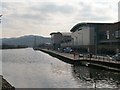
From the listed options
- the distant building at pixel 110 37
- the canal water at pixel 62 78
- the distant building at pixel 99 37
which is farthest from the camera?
the distant building at pixel 99 37

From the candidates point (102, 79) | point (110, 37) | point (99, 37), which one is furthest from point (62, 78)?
point (99, 37)

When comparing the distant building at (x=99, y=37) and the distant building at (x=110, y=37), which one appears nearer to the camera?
the distant building at (x=110, y=37)

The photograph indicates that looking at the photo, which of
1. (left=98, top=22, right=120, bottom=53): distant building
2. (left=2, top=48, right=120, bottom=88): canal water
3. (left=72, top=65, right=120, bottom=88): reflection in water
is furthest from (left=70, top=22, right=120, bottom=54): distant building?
(left=72, top=65, right=120, bottom=88): reflection in water

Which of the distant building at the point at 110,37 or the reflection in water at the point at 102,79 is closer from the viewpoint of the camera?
the reflection in water at the point at 102,79

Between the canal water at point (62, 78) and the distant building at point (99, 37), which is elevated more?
the distant building at point (99, 37)

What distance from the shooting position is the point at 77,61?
203 feet

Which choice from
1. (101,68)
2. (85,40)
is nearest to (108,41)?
(85,40)

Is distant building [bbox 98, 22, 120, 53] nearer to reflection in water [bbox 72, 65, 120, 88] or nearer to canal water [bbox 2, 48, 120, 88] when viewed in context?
canal water [bbox 2, 48, 120, 88]

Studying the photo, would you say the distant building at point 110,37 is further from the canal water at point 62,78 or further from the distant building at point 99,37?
the canal water at point 62,78

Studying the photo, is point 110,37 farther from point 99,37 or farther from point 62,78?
point 62,78

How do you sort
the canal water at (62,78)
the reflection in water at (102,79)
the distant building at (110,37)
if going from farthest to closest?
the distant building at (110,37)
the canal water at (62,78)
the reflection in water at (102,79)

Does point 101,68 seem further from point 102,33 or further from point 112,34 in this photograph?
point 102,33

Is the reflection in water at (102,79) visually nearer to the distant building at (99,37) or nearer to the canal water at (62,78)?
the canal water at (62,78)

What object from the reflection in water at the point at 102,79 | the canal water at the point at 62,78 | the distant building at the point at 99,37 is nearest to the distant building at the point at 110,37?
the distant building at the point at 99,37
